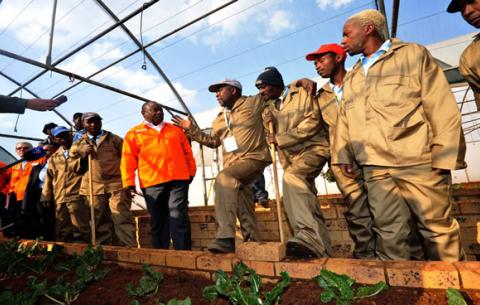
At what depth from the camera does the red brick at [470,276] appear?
1234mm

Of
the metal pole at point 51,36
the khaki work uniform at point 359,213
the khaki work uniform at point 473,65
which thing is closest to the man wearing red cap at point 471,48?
the khaki work uniform at point 473,65

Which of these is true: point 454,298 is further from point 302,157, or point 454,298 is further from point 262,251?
point 302,157

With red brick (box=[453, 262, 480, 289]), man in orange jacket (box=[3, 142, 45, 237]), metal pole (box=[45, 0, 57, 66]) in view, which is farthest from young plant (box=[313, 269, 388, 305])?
metal pole (box=[45, 0, 57, 66])

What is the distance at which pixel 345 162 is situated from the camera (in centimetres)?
211

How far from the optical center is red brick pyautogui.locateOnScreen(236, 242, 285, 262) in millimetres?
1745

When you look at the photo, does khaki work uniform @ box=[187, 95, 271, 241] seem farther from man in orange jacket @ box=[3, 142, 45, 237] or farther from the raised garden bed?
man in orange jacket @ box=[3, 142, 45, 237]

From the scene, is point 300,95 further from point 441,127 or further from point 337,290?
point 337,290

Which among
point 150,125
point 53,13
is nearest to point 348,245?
point 150,125

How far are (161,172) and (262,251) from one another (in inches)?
70.4

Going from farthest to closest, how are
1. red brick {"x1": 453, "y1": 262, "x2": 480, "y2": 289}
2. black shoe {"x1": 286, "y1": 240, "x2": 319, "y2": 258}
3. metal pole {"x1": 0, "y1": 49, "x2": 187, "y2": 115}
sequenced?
metal pole {"x1": 0, "y1": 49, "x2": 187, "y2": 115}, black shoe {"x1": 286, "y1": 240, "x2": 319, "y2": 258}, red brick {"x1": 453, "y1": 262, "x2": 480, "y2": 289}

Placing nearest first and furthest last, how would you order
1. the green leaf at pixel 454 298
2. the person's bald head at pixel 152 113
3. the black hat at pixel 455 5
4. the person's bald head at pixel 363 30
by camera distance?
the green leaf at pixel 454 298
the black hat at pixel 455 5
the person's bald head at pixel 363 30
the person's bald head at pixel 152 113

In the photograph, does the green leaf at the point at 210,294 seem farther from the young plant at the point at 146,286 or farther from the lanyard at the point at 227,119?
the lanyard at the point at 227,119

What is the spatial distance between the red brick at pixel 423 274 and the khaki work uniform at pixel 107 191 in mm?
3312

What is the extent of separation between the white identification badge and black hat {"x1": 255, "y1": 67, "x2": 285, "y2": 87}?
0.66m
